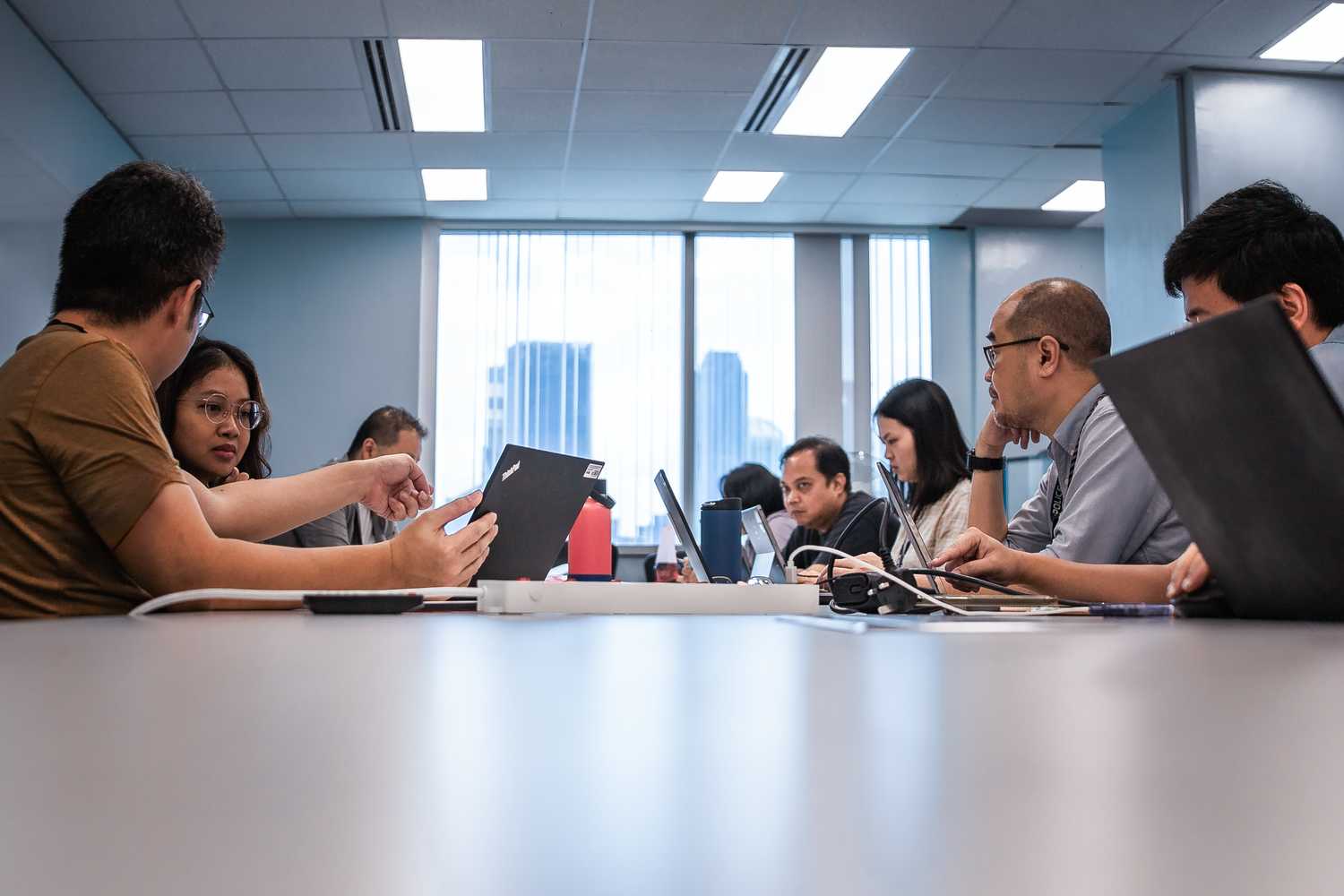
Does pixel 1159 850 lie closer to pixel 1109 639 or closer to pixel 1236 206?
pixel 1109 639

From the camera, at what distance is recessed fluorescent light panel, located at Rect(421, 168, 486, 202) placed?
529 centimetres

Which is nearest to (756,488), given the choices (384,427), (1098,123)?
(384,427)

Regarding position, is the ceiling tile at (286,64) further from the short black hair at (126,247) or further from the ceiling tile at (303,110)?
the short black hair at (126,247)

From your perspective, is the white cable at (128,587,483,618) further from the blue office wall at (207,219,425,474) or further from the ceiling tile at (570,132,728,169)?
the blue office wall at (207,219,425,474)

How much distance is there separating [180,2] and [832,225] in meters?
3.84

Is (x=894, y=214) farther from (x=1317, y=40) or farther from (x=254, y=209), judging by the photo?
(x=254, y=209)

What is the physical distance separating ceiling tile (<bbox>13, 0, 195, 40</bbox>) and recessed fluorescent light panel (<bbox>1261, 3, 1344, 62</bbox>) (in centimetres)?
439

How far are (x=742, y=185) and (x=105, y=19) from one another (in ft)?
10.2

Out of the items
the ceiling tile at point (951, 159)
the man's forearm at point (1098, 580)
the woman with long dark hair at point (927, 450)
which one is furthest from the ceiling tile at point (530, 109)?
the man's forearm at point (1098, 580)

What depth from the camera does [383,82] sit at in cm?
432

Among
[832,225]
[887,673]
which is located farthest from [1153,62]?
[887,673]

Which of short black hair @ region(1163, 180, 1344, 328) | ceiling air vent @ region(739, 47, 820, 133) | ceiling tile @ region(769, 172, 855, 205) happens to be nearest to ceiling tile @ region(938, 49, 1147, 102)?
ceiling air vent @ region(739, 47, 820, 133)

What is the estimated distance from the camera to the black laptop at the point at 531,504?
4.87 feet

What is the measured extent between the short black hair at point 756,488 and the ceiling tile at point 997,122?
1.85m
